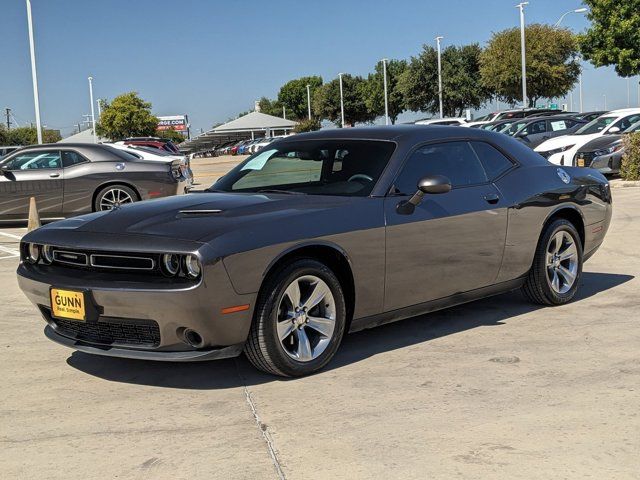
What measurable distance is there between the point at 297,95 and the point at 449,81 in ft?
251

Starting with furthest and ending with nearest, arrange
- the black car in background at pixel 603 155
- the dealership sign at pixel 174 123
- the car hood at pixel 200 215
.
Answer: the dealership sign at pixel 174 123, the black car in background at pixel 603 155, the car hood at pixel 200 215

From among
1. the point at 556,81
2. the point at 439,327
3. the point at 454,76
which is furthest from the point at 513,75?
the point at 439,327

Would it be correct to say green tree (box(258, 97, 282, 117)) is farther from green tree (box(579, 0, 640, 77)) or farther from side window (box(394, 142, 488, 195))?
side window (box(394, 142, 488, 195))

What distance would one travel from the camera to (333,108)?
10025cm

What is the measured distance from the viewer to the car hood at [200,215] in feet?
14.5

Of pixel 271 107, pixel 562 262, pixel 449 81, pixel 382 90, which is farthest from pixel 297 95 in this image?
pixel 562 262

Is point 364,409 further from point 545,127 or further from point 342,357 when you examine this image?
point 545,127

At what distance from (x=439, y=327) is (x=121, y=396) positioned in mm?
2373

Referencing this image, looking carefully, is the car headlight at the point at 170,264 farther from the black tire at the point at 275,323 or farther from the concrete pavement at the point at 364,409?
the concrete pavement at the point at 364,409

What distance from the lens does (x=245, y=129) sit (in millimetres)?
104938

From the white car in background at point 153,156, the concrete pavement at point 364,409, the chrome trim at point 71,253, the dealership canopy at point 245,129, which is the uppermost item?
the dealership canopy at point 245,129

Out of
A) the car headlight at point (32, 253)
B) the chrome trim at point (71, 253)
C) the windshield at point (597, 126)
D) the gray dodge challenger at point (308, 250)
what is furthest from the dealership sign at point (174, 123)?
the chrome trim at point (71, 253)

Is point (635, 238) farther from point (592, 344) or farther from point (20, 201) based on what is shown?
point (20, 201)

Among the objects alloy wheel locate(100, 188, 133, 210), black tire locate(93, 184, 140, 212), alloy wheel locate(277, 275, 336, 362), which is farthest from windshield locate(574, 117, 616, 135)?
alloy wheel locate(277, 275, 336, 362)
